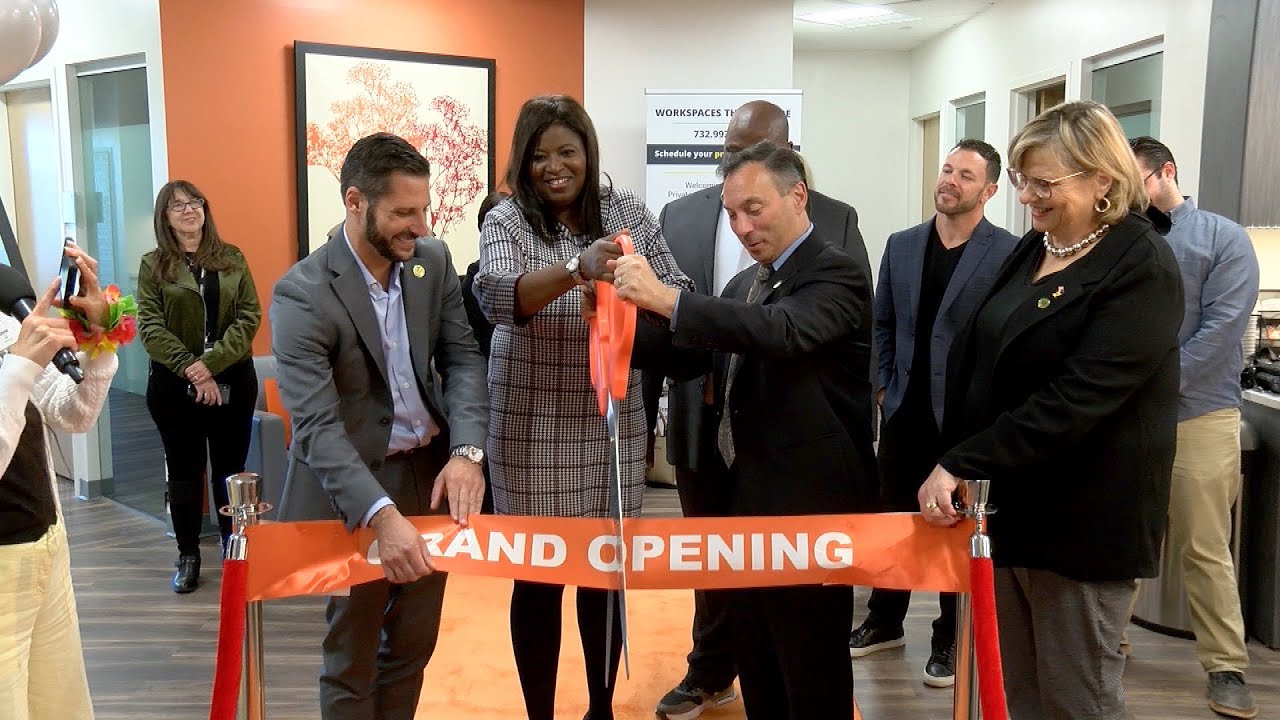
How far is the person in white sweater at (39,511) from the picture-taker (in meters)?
1.89

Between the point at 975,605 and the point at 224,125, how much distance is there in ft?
15.8

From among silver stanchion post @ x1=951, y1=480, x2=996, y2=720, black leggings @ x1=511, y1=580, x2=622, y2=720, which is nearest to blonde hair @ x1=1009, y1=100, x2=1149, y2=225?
silver stanchion post @ x1=951, y1=480, x2=996, y2=720

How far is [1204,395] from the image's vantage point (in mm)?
3639

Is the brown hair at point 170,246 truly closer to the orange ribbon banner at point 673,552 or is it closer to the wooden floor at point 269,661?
the wooden floor at point 269,661

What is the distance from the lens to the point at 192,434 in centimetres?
480

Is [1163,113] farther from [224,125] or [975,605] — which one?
[224,125]

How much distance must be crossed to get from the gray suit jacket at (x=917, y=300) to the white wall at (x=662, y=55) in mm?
3503

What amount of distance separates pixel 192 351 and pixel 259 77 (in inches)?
68.5

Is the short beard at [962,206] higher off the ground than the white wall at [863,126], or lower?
lower

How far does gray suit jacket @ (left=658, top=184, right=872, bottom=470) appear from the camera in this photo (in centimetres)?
288

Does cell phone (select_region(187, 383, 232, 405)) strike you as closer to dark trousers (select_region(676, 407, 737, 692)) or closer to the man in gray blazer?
dark trousers (select_region(676, 407, 737, 692))

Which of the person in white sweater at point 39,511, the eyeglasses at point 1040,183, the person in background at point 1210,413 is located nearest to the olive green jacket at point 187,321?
the person in white sweater at point 39,511

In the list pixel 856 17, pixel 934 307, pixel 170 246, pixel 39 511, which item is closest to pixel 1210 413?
pixel 934 307

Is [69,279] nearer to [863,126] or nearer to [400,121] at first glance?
[400,121]
